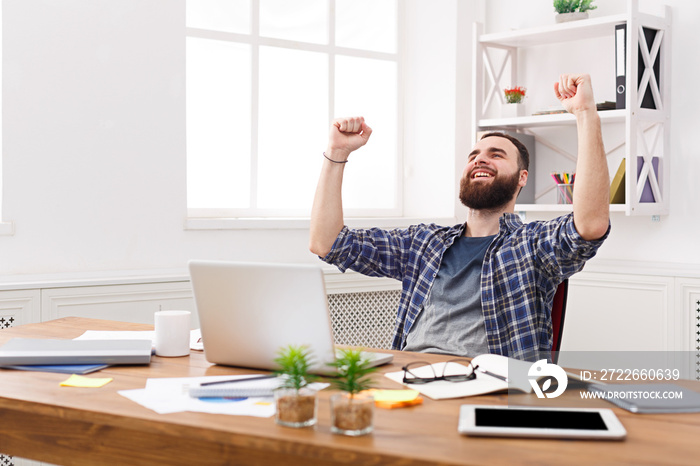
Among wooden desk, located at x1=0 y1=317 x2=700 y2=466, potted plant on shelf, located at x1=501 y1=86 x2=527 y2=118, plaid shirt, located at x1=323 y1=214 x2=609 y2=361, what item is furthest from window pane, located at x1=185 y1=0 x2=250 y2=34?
wooden desk, located at x1=0 y1=317 x2=700 y2=466

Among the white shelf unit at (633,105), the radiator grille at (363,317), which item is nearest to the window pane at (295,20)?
the white shelf unit at (633,105)

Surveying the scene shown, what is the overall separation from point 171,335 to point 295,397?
63cm

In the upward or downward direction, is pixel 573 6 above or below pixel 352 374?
above

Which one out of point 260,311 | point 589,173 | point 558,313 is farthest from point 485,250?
point 260,311

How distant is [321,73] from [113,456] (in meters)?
2.83

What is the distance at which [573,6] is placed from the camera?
3420 mm

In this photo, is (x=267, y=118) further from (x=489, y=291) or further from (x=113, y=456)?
(x=113, y=456)

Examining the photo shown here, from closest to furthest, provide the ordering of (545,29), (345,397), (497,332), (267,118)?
(345,397), (497,332), (545,29), (267,118)

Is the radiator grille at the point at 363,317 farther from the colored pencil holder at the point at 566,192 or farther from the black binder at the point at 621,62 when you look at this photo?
the black binder at the point at 621,62

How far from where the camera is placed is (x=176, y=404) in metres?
1.29

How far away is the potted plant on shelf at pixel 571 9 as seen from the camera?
339 centimetres

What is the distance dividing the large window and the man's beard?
5.30 feet

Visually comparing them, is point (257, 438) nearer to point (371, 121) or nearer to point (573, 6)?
point (573, 6)

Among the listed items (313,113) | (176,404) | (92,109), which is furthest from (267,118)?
(176,404)
